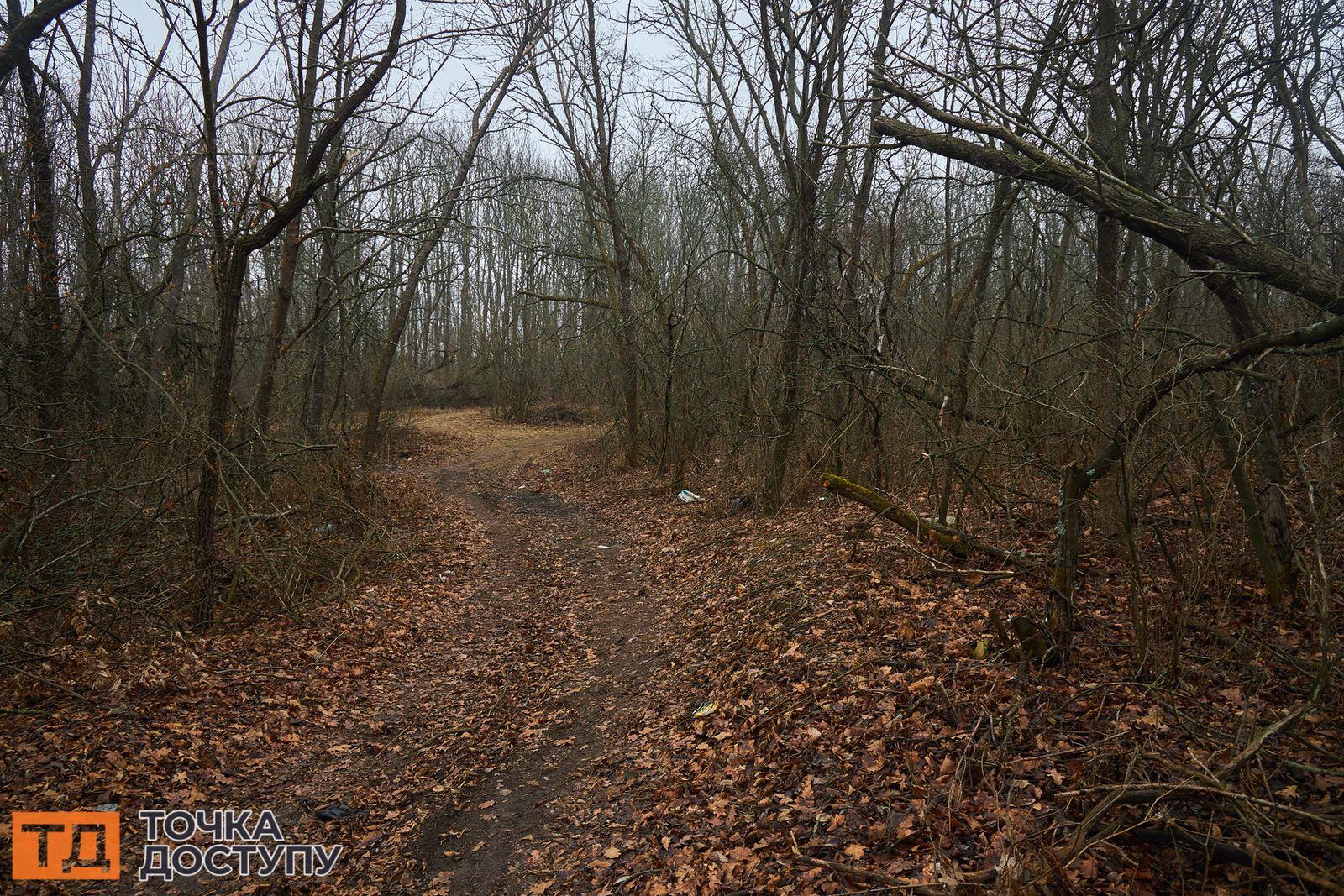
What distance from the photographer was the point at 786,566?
7.44 m

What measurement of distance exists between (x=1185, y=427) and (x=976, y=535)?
2159 mm

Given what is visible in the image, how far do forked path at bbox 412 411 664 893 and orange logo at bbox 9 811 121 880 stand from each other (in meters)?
1.56

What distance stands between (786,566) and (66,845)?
5746 millimetres

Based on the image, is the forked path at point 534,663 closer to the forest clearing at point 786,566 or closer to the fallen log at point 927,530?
the forest clearing at point 786,566

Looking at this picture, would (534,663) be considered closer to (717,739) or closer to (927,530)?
(717,739)

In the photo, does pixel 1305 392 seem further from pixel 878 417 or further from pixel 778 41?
pixel 778 41

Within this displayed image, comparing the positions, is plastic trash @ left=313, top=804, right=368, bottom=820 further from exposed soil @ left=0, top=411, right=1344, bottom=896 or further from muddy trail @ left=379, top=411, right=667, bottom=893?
muddy trail @ left=379, top=411, right=667, bottom=893

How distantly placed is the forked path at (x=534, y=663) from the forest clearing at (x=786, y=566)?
0.15 ft

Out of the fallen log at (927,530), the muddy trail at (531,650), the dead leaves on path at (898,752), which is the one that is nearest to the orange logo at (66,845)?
the muddy trail at (531,650)

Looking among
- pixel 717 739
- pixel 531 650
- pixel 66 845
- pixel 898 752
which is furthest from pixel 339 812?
pixel 898 752

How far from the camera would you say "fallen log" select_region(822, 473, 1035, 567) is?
5.82m

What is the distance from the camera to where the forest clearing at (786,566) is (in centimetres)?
366

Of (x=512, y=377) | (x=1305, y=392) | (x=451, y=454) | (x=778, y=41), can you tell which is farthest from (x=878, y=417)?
(x=512, y=377)

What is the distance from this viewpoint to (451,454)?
19.3m
